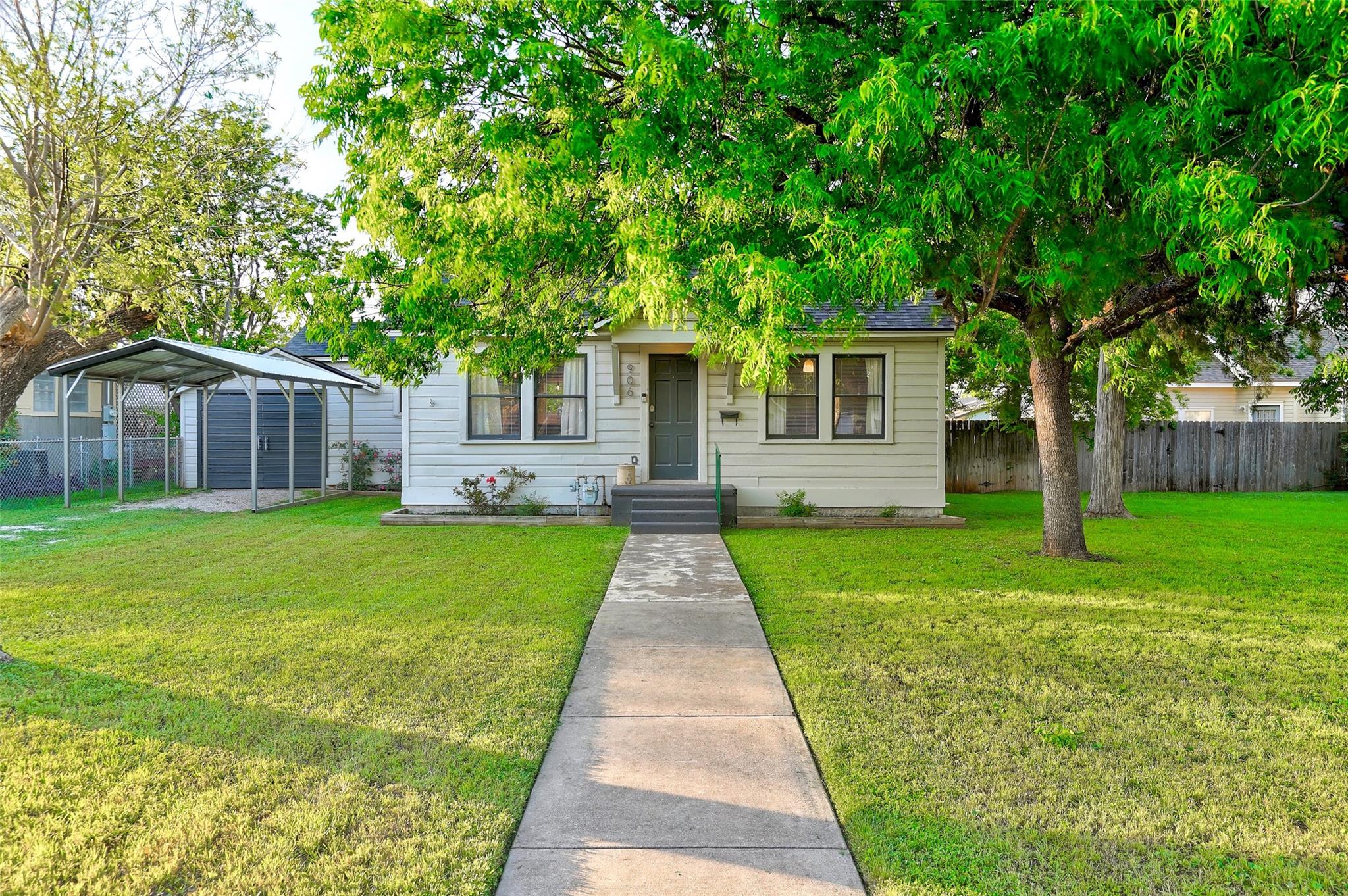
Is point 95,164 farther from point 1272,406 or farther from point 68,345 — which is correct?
point 1272,406

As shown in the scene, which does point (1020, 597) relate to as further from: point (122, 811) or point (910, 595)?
point (122, 811)

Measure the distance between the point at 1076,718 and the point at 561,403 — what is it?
10.3 m

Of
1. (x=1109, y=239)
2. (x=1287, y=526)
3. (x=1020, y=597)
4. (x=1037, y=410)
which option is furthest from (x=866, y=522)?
(x=1109, y=239)

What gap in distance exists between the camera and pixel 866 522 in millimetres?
12773

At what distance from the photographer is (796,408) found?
13.4m

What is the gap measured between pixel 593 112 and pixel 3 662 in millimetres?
5048

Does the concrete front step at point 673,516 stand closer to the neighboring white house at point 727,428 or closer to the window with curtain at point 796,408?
the neighboring white house at point 727,428

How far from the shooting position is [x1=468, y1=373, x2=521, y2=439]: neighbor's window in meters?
13.4

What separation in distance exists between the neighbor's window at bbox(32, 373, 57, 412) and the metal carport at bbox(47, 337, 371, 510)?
2688mm

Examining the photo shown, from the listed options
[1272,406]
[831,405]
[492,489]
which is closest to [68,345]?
[492,489]

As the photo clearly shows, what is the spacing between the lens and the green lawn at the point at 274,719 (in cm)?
280

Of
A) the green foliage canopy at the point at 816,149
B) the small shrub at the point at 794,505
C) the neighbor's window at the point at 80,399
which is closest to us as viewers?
the green foliage canopy at the point at 816,149

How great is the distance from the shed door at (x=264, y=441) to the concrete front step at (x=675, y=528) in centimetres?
956

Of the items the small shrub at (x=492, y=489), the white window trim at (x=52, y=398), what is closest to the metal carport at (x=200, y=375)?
the white window trim at (x=52, y=398)
